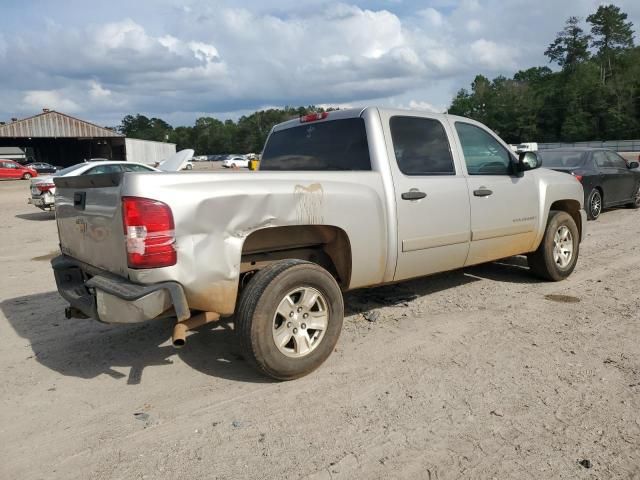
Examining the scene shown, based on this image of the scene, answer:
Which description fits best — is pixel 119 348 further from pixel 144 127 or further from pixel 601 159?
pixel 144 127

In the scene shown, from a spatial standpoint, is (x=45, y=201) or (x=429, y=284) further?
(x=45, y=201)

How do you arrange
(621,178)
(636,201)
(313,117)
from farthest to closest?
(636,201)
(621,178)
(313,117)

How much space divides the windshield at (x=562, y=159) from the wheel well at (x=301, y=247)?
332 inches

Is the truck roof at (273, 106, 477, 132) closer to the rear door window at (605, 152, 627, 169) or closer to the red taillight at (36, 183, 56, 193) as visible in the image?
the rear door window at (605, 152, 627, 169)

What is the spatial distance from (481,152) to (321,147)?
176 cm

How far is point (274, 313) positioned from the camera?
3504mm

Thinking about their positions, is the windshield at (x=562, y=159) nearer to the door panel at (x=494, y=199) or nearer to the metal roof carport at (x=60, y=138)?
the door panel at (x=494, y=199)

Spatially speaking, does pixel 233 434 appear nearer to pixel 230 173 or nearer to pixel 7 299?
pixel 230 173

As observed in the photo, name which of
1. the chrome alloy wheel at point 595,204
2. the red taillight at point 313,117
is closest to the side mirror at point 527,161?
the red taillight at point 313,117

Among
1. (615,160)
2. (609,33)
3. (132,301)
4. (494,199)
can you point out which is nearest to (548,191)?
(494,199)

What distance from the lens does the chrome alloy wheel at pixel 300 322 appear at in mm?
3637

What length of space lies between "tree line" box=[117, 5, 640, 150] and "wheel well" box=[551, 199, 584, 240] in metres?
61.9

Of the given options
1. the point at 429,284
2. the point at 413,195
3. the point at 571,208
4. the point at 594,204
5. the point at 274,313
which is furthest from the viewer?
the point at 594,204

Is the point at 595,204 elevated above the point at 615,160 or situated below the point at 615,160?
below
